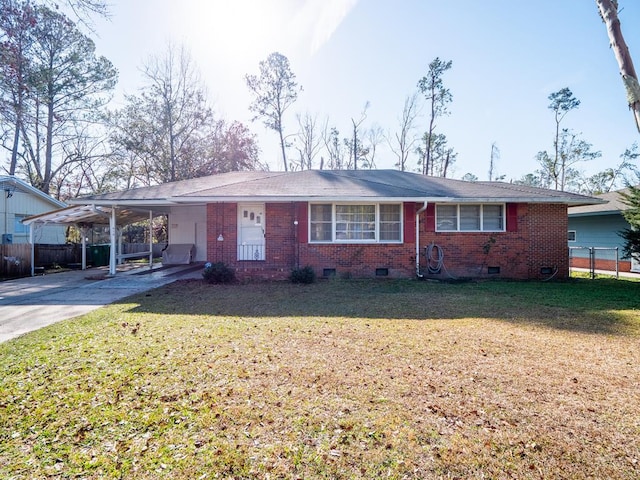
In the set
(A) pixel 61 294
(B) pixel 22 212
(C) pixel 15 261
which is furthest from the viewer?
(B) pixel 22 212

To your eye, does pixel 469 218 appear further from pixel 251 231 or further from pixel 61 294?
pixel 61 294

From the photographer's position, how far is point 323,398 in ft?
10.4

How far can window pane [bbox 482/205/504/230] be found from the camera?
37.0ft

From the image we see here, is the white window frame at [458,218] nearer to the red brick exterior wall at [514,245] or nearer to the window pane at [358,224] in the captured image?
the red brick exterior wall at [514,245]

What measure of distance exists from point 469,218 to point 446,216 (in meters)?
0.79

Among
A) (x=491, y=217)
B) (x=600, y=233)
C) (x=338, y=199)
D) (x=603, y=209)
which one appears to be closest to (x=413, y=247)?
(x=491, y=217)

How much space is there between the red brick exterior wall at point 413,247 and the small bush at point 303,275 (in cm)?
90

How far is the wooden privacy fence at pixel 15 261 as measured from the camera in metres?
12.1

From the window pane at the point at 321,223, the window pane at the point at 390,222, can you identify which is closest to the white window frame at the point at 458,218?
the window pane at the point at 390,222

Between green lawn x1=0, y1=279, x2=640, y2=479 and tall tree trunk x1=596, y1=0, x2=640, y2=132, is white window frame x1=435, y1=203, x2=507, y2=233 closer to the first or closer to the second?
green lawn x1=0, y1=279, x2=640, y2=479

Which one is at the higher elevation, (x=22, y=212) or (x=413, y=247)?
(x=22, y=212)

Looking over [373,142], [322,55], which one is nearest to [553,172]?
[373,142]

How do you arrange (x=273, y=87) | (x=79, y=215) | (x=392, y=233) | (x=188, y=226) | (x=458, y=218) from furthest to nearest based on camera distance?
(x=273, y=87) → (x=188, y=226) → (x=79, y=215) → (x=458, y=218) → (x=392, y=233)

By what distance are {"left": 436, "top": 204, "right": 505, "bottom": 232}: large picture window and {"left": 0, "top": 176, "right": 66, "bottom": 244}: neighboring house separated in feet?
57.0
